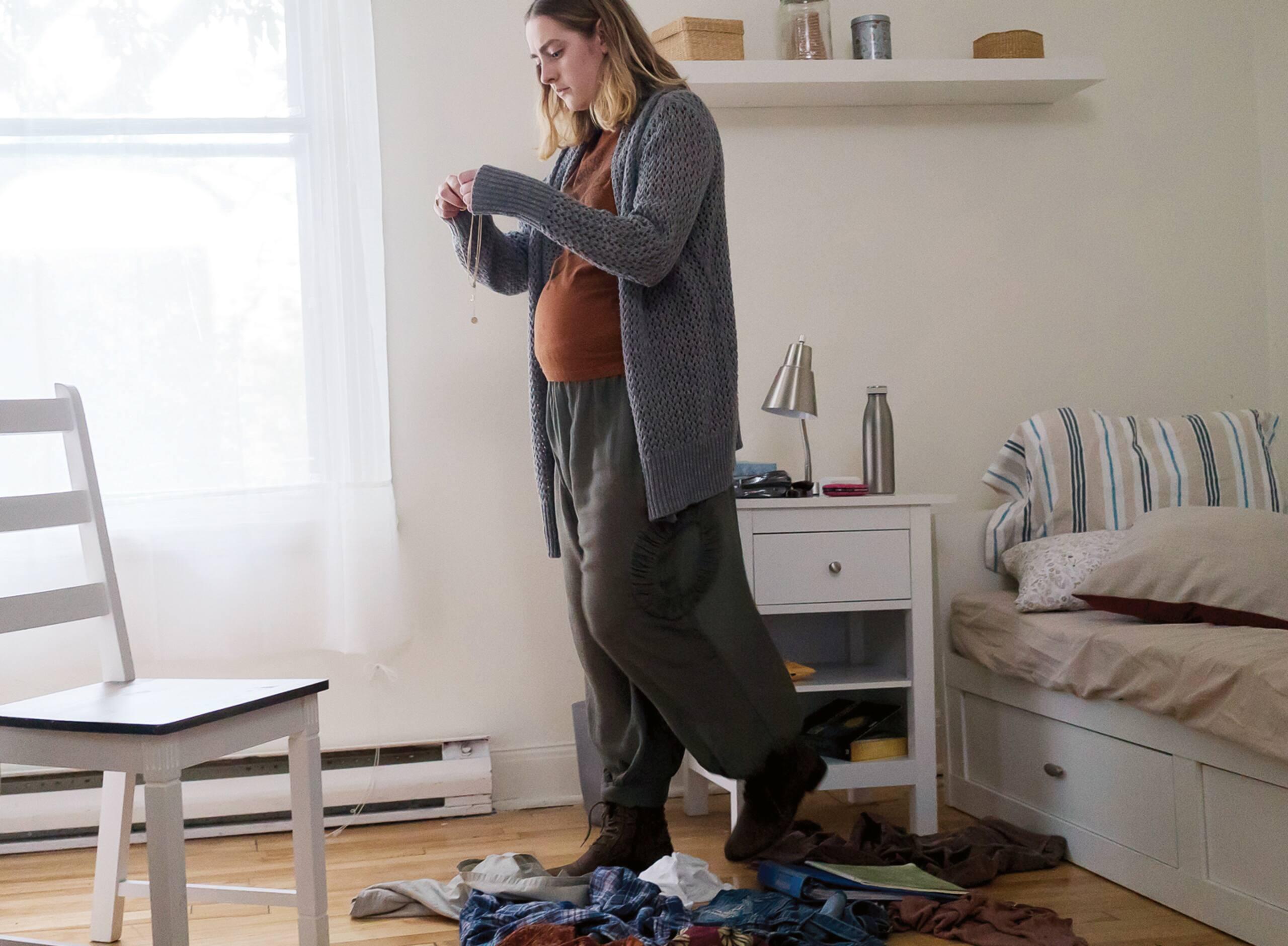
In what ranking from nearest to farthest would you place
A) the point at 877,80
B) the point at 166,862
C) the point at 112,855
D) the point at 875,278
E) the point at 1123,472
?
the point at 166,862, the point at 112,855, the point at 1123,472, the point at 877,80, the point at 875,278

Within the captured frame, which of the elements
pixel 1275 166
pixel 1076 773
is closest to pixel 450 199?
pixel 1076 773

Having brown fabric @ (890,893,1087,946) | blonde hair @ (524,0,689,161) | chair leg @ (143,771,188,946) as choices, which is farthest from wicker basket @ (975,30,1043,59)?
chair leg @ (143,771,188,946)

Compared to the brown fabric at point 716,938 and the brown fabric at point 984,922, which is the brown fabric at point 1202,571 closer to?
the brown fabric at point 984,922

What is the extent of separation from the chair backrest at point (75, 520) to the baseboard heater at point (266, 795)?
2.29 feet

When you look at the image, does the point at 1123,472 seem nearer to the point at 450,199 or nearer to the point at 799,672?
the point at 799,672

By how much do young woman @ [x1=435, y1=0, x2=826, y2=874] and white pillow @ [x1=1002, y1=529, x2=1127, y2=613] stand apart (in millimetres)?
579

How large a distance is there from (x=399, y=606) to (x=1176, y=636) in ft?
4.86

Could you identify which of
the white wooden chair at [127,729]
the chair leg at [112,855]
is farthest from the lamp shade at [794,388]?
the chair leg at [112,855]

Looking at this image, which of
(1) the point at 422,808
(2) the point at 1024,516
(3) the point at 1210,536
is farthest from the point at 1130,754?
(1) the point at 422,808

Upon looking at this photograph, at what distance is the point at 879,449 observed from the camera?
7.30 ft

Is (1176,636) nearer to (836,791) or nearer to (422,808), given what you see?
(836,791)

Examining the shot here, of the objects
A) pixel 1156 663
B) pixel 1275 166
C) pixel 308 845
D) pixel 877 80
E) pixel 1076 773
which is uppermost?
pixel 877 80

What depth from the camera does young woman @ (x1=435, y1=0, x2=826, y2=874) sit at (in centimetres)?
165

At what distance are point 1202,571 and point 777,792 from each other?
2.51 ft
